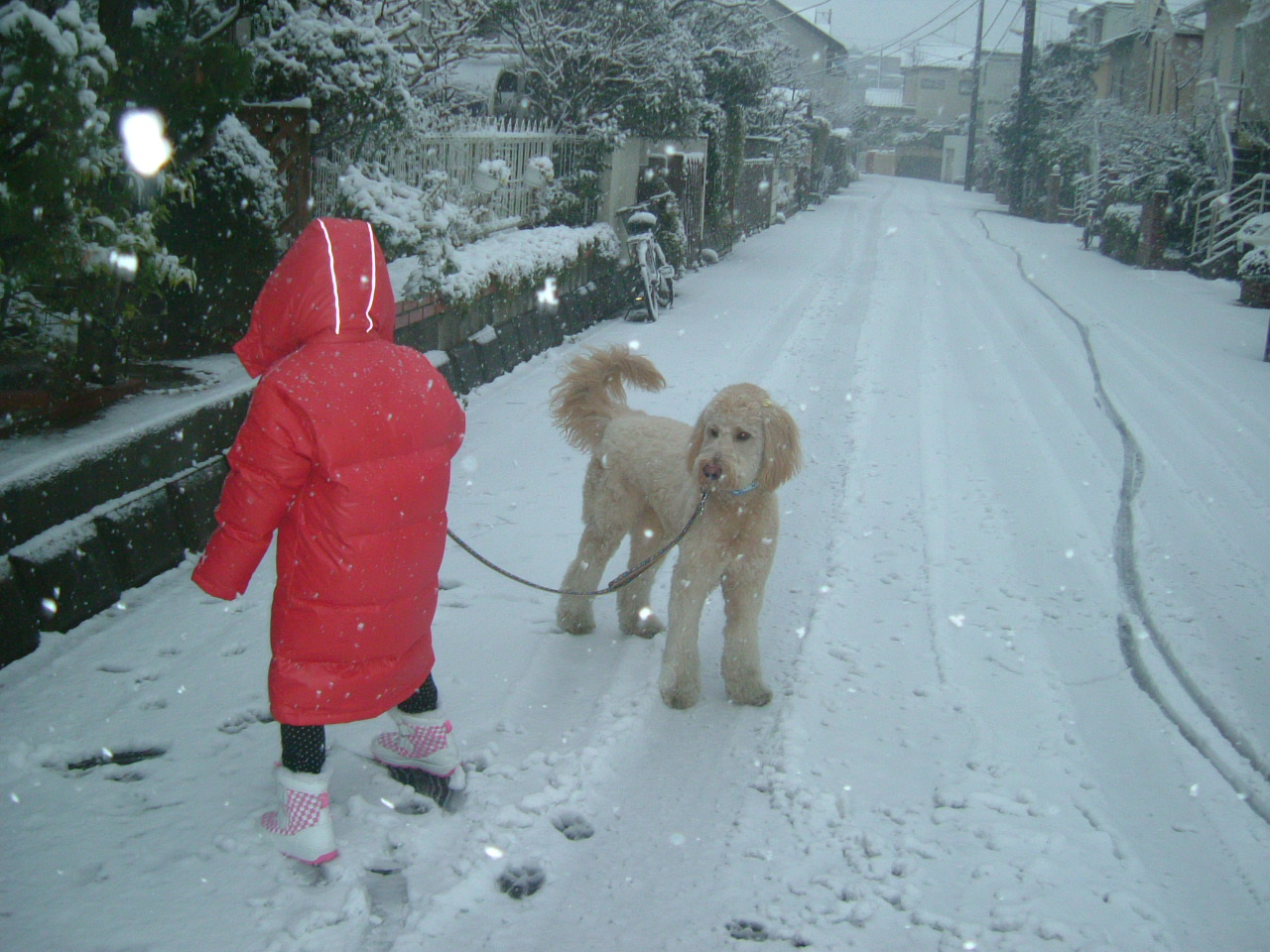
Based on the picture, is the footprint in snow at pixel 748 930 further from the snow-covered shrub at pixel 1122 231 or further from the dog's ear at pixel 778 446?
the snow-covered shrub at pixel 1122 231

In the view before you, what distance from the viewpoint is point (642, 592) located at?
4.06 m

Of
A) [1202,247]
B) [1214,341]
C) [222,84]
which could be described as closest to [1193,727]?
[222,84]

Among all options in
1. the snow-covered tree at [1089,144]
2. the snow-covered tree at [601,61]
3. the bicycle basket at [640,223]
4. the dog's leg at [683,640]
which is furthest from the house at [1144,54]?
the dog's leg at [683,640]

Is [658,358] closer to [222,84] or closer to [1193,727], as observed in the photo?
[222,84]

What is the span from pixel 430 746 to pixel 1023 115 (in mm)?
39709

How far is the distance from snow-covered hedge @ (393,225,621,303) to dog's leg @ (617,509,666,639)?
3.26 meters

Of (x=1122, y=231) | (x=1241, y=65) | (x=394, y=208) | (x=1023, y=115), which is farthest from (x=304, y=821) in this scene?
(x=1023, y=115)

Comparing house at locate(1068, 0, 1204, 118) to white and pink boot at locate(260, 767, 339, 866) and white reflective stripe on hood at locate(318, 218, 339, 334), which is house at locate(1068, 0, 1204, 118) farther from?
white and pink boot at locate(260, 767, 339, 866)

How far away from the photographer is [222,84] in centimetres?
389

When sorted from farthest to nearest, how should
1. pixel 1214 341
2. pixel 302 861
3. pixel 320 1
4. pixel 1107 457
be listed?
pixel 1214 341 → pixel 1107 457 → pixel 320 1 → pixel 302 861

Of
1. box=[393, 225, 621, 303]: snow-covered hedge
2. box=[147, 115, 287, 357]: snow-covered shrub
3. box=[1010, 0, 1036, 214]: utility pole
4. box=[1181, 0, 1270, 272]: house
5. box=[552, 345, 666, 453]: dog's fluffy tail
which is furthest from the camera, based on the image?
box=[1010, 0, 1036, 214]: utility pole

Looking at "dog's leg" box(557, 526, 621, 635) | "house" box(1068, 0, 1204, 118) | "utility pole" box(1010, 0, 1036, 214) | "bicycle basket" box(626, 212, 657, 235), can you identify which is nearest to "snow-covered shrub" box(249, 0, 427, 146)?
"dog's leg" box(557, 526, 621, 635)

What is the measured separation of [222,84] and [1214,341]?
36.5 feet

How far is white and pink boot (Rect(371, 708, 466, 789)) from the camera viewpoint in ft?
9.32
